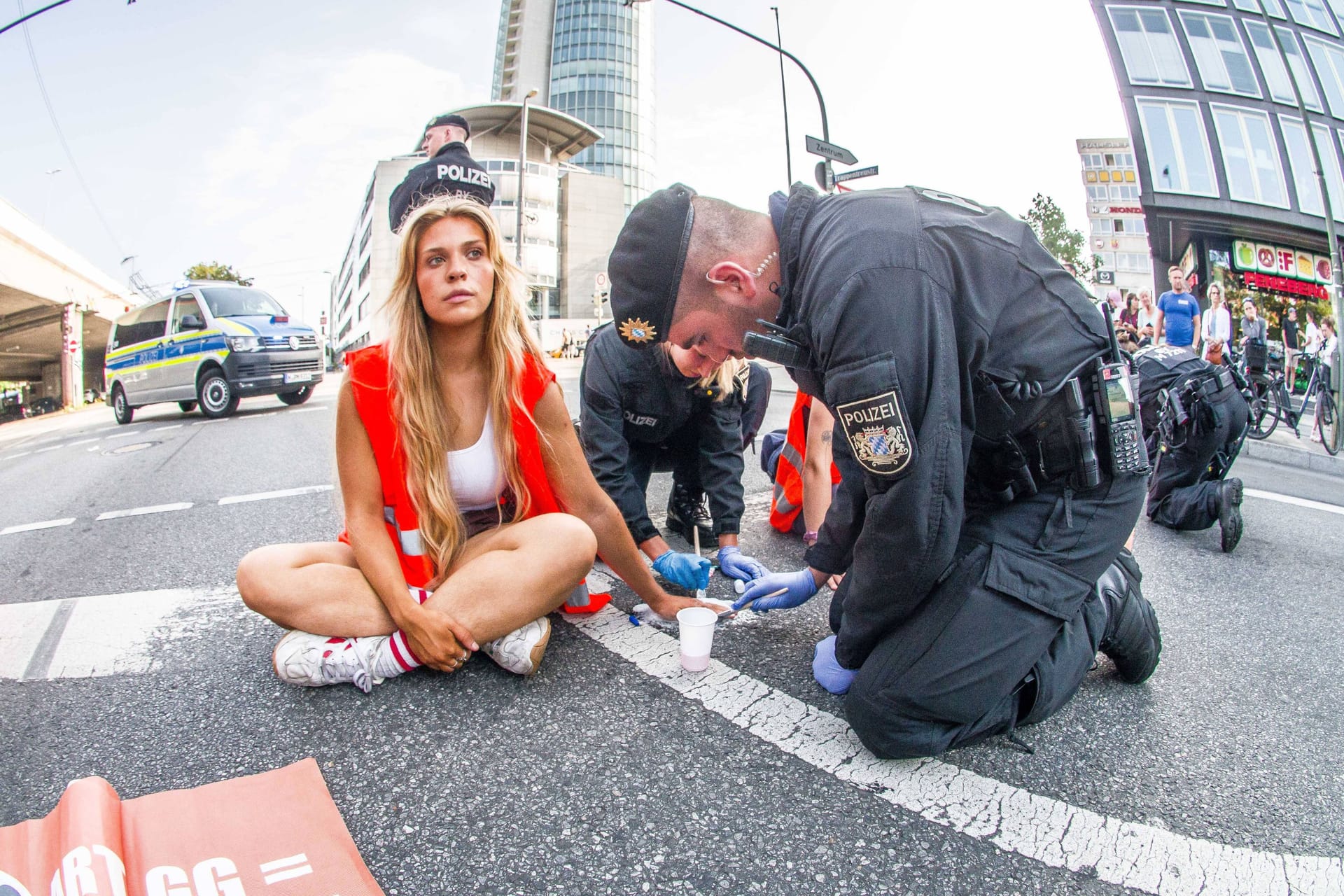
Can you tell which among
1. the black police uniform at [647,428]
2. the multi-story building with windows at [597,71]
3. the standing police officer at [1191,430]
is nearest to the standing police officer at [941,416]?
the black police uniform at [647,428]

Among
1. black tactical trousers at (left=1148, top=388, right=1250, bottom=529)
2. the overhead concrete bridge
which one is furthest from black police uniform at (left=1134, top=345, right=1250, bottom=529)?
the overhead concrete bridge

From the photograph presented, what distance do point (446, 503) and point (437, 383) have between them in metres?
0.38

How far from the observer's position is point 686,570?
2584 mm

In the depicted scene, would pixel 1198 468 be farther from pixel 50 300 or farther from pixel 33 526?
pixel 50 300

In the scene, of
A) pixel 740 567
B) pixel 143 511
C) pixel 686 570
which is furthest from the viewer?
pixel 143 511

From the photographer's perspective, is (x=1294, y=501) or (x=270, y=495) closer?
(x=270, y=495)

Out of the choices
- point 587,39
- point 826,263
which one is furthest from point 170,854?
point 587,39

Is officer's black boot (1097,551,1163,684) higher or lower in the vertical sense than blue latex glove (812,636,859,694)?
higher

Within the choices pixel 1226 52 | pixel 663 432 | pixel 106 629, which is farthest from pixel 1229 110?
→ pixel 106 629

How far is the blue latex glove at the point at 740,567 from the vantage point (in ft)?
9.31

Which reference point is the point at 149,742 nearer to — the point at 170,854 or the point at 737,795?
the point at 170,854

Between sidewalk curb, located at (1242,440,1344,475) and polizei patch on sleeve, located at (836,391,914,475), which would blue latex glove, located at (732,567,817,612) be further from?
sidewalk curb, located at (1242,440,1344,475)

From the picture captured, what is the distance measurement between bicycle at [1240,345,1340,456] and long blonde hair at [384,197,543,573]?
8.26 m

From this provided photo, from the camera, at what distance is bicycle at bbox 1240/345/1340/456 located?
765 cm
